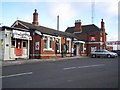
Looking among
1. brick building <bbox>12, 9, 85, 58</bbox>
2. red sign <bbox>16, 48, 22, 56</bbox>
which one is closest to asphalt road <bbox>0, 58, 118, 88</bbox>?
red sign <bbox>16, 48, 22, 56</bbox>

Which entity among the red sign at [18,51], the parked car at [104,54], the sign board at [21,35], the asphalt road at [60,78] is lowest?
the asphalt road at [60,78]

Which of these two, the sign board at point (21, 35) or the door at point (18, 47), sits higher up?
the sign board at point (21, 35)

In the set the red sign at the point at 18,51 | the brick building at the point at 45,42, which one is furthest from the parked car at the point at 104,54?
the red sign at the point at 18,51

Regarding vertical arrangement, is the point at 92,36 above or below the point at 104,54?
above

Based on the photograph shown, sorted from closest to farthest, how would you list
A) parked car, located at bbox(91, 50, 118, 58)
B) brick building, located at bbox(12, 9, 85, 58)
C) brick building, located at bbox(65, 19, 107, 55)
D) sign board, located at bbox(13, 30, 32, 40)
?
sign board, located at bbox(13, 30, 32, 40) < brick building, located at bbox(12, 9, 85, 58) < parked car, located at bbox(91, 50, 118, 58) < brick building, located at bbox(65, 19, 107, 55)

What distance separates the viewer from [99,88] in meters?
5.70

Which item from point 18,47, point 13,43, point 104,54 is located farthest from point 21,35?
point 104,54

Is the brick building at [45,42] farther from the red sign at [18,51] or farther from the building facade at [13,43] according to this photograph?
the red sign at [18,51]

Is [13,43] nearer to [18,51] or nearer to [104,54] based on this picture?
[18,51]

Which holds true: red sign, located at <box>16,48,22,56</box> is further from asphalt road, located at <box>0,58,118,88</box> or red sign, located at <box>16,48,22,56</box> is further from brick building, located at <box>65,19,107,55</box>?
brick building, located at <box>65,19,107,55</box>

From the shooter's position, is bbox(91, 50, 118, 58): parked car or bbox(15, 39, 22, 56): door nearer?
bbox(15, 39, 22, 56): door

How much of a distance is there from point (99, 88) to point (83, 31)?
33217 mm

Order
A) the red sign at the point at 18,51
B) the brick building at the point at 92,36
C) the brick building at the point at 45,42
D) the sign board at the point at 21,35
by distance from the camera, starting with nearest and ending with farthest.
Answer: the sign board at the point at 21,35
the red sign at the point at 18,51
the brick building at the point at 45,42
the brick building at the point at 92,36

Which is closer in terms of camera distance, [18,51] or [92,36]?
[18,51]
